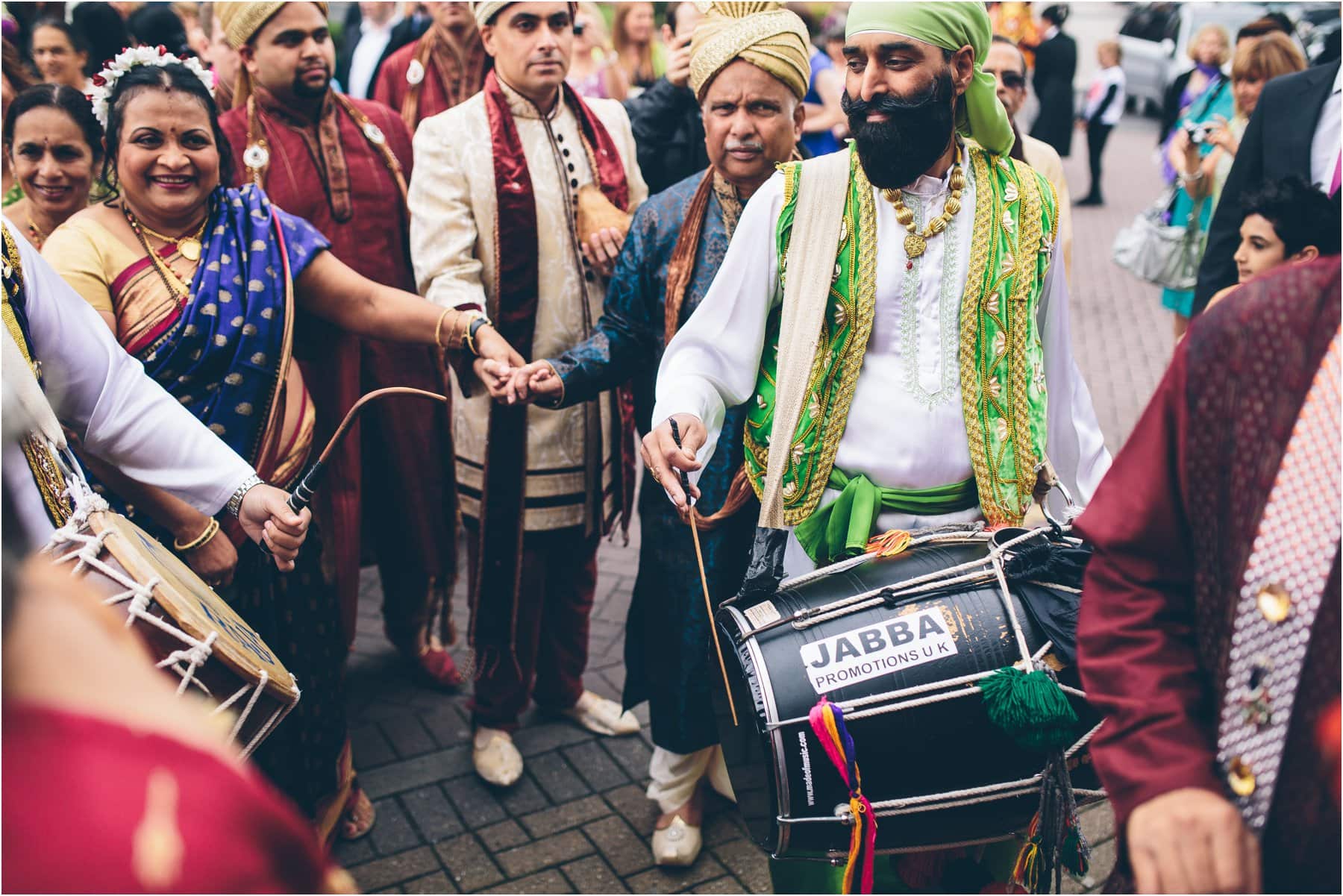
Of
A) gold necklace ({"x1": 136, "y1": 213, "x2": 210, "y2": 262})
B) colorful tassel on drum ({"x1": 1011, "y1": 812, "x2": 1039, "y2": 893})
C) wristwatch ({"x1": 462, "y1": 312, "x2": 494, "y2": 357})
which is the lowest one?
colorful tassel on drum ({"x1": 1011, "y1": 812, "x2": 1039, "y2": 893})

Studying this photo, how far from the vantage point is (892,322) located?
249 centimetres

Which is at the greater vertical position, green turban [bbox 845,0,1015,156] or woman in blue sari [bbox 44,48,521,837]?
green turban [bbox 845,0,1015,156]

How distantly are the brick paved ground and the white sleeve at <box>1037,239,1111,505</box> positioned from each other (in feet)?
3.86

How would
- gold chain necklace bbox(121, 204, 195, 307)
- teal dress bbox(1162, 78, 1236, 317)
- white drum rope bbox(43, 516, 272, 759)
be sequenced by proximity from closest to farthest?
1. white drum rope bbox(43, 516, 272, 759)
2. gold chain necklace bbox(121, 204, 195, 307)
3. teal dress bbox(1162, 78, 1236, 317)

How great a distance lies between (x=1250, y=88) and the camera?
5.95 meters

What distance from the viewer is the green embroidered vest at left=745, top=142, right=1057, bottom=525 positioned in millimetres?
2467

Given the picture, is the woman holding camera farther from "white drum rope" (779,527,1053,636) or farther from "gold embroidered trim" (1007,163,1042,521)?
"white drum rope" (779,527,1053,636)

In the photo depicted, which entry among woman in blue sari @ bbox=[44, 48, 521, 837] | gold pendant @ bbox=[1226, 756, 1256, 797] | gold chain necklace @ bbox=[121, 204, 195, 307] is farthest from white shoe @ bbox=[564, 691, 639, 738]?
gold pendant @ bbox=[1226, 756, 1256, 797]

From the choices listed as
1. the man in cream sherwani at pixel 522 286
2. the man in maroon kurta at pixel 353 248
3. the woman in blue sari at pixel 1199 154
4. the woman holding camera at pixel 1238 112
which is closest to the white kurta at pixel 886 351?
the man in cream sherwani at pixel 522 286

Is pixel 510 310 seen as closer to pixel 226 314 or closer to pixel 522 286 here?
pixel 522 286

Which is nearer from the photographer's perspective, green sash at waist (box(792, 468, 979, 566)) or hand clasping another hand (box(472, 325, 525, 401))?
green sash at waist (box(792, 468, 979, 566))

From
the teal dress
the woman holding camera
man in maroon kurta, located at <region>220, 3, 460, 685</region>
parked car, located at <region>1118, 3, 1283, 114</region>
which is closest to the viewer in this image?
man in maroon kurta, located at <region>220, 3, 460, 685</region>

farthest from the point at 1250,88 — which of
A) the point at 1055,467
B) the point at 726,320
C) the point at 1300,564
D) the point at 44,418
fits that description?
the point at 44,418

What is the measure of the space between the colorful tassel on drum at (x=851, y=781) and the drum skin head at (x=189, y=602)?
3.34 feet
